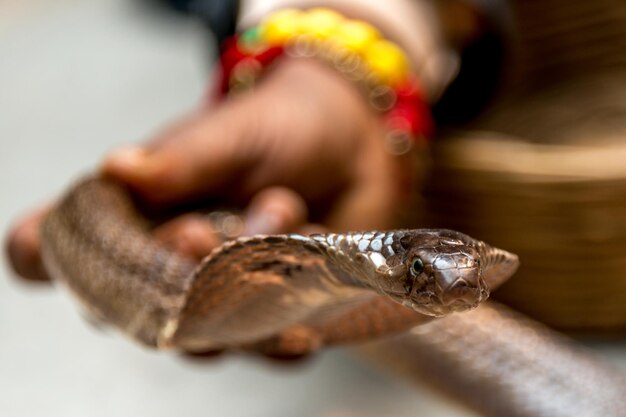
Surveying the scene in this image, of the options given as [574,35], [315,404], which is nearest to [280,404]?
[315,404]

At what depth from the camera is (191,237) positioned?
30.0 inches

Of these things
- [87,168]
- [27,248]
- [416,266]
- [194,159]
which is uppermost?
[416,266]

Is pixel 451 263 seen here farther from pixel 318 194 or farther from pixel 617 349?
pixel 617 349

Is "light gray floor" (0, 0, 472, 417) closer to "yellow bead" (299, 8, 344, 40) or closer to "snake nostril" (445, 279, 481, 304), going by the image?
"yellow bead" (299, 8, 344, 40)

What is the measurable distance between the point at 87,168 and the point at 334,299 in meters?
1.12

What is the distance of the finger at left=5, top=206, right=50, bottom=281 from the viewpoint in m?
0.86

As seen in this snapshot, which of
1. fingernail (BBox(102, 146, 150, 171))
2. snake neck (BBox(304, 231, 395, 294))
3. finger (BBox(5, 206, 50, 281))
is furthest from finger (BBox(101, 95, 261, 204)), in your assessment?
snake neck (BBox(304, 231, 395, 294))

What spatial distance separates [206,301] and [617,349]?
2.33ft

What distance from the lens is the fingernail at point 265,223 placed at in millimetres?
781

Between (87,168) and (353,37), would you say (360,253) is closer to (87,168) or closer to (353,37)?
→ (353,37)

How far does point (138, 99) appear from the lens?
74.0 inches

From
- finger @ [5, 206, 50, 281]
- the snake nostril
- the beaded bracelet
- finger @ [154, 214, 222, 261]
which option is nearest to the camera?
the snake nostril

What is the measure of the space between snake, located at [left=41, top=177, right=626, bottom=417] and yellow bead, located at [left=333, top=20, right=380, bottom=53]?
33cm

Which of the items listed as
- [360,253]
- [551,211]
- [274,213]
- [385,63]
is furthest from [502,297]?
[360,253]
